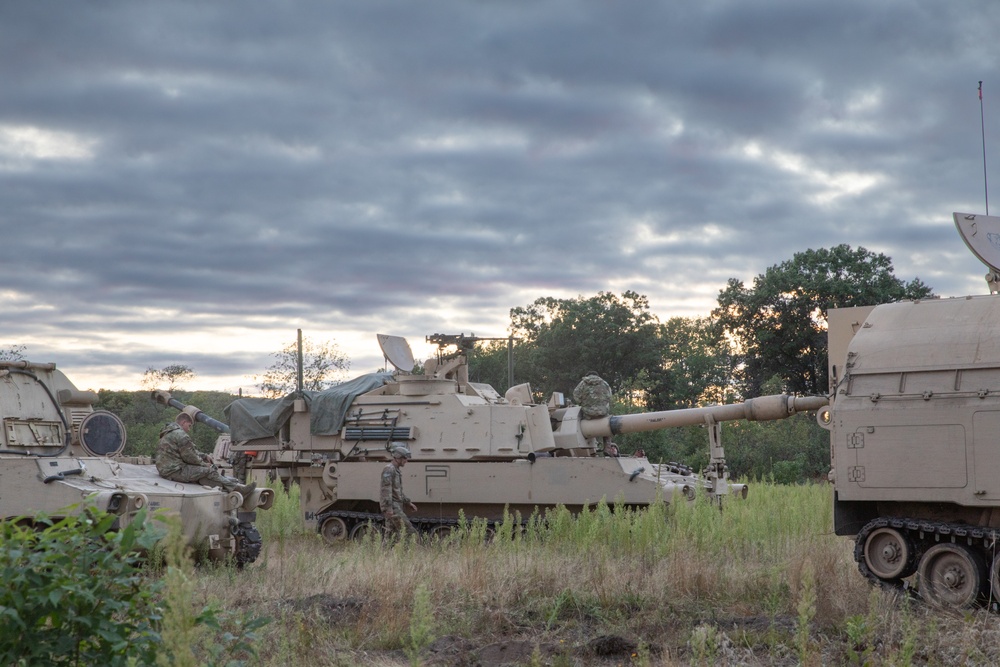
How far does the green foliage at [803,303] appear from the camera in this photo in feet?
108

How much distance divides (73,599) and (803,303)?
104 ft

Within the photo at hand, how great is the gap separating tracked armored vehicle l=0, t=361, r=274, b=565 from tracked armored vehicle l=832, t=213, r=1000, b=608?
6.33 meters

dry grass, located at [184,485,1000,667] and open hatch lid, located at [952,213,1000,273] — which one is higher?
open hatch lid, located at [952,213,1000,273]

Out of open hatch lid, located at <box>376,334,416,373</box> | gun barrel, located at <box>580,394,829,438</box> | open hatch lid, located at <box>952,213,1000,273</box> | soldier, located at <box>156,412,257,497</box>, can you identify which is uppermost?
open hatch lid, located at <box>952,213,1000,273</box>

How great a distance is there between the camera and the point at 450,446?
48.5ft

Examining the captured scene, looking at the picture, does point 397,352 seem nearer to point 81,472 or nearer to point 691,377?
point 81,472

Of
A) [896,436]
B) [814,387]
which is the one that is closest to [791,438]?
[814,387]

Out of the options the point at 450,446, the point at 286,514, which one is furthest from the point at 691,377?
the point at 286,514

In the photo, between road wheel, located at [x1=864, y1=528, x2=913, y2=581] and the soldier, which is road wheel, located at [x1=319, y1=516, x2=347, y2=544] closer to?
the soldier

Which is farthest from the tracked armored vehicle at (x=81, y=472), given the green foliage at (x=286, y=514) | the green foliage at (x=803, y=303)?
the green foliage at (x=803, y=303)

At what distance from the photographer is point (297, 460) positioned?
15.8 metres

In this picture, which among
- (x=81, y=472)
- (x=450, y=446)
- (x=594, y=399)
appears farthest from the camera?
(x=594, y=399)

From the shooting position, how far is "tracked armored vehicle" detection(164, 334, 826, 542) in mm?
14023

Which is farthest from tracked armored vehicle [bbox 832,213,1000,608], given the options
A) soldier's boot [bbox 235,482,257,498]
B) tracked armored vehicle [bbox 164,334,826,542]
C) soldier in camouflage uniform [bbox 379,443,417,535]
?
soldier's boot [bbox 235,482,257,498]
